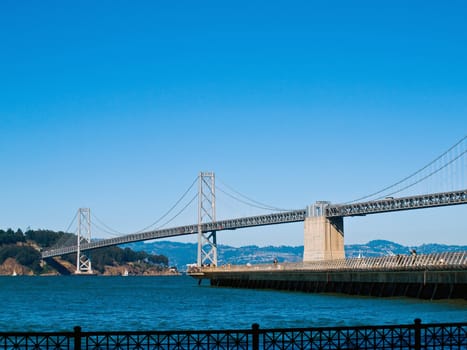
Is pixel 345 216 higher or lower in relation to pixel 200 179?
lower

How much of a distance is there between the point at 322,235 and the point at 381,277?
48.3 meters

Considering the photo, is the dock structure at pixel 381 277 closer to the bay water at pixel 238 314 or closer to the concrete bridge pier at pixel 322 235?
the bay water at pixel 238 314

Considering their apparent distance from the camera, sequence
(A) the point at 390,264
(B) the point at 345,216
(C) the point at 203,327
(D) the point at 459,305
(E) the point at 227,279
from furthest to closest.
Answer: (B) the point at 345,216
(E) the point at 227,279
(A) the point at 390,264
(D) the point at 459,305
(C) the point at 203,327

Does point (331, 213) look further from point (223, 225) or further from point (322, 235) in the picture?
point (223, 225)

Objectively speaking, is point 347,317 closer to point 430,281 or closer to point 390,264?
point 430,281

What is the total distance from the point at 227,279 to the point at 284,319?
4871cm

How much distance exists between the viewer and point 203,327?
34812mm

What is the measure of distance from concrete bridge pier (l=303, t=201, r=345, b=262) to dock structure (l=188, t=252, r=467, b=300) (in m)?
20.4

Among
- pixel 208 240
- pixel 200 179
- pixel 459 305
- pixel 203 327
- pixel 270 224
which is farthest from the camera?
pixel 200 179

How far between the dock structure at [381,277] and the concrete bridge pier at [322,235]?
20437mm

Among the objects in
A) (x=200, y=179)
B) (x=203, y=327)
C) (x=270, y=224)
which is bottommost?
(x=203, y=327)

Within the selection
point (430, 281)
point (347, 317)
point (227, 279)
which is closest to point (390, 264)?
point (430, 281)

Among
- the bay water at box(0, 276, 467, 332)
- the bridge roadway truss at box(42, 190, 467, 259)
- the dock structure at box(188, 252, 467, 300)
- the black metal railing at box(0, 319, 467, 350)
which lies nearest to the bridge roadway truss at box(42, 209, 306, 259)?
the bridge roadway truss at box(42, 190, 467, 259)

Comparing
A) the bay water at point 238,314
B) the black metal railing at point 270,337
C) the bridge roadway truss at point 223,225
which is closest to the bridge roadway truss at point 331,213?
the bridge roadway truss at point 223,225
